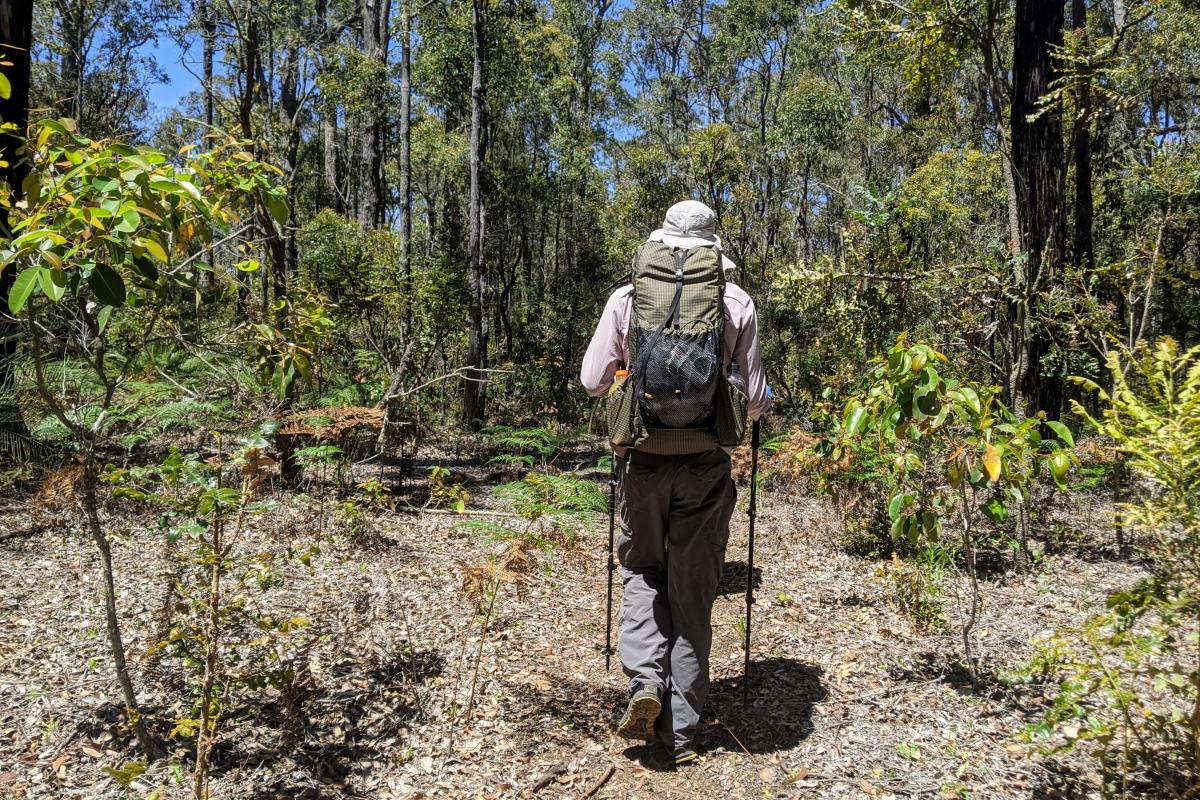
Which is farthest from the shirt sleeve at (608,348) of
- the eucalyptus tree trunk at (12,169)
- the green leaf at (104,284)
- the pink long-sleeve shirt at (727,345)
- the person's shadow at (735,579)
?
the eucalyptus tree trunk at (12,169)

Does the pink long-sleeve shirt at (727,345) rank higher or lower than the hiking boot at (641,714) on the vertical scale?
higher

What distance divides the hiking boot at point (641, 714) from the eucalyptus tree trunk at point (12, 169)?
321cm

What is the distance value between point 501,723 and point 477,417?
9585 mm

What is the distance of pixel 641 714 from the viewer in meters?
2.92

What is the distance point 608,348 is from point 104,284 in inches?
69.0

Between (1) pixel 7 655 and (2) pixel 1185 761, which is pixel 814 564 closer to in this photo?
(2) pixel 1185 761

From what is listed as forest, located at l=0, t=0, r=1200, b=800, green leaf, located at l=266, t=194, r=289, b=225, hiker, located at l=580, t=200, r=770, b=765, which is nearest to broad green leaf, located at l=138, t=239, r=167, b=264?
forest, located at l=0, t=0, r=1200, b=800

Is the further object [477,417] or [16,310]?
[477,417]

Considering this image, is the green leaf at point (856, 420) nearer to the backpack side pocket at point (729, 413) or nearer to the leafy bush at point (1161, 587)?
the backpack side pocket at point (729, 413)

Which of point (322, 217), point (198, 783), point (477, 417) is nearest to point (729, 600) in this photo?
point (198, 783)

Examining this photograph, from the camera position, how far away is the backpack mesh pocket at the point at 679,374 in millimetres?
2844

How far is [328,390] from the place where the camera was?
22.5 ft

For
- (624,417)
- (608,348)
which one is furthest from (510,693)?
(608,348)

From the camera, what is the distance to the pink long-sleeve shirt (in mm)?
3047
